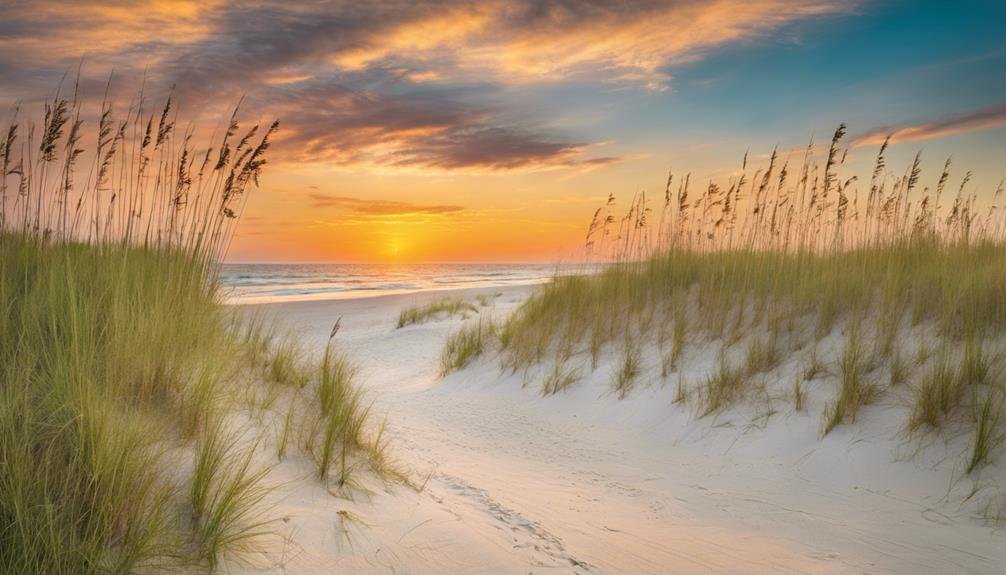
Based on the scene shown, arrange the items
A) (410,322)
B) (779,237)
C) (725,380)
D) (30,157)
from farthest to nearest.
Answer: (410,322), (779,237), (725,380), (30,157)

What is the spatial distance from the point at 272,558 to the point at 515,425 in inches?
174

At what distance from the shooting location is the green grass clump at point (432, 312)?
15414mm

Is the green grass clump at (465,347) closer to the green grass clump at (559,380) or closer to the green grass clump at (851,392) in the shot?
the green grass clump at (559,380)

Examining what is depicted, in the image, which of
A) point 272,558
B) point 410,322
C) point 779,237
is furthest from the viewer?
point 410,322

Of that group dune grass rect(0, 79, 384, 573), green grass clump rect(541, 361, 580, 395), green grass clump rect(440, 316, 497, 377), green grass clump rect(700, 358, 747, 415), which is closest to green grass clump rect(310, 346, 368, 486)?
dune grass rect(0, 79, 384, 573)

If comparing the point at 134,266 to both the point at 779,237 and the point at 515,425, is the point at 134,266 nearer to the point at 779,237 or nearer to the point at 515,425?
the point at 515,425

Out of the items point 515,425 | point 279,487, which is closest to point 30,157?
point 279,487

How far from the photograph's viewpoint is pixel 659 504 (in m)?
4.54

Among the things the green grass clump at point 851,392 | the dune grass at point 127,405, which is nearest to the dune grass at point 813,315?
the green grass clump at point 851,392

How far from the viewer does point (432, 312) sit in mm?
16094

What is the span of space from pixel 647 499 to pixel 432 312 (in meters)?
11.9

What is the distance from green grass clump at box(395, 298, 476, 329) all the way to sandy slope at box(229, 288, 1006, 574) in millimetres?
8157

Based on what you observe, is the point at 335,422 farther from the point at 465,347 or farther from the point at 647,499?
the point at 465,347

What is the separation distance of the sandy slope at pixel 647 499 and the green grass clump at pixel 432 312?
8.16 meters
